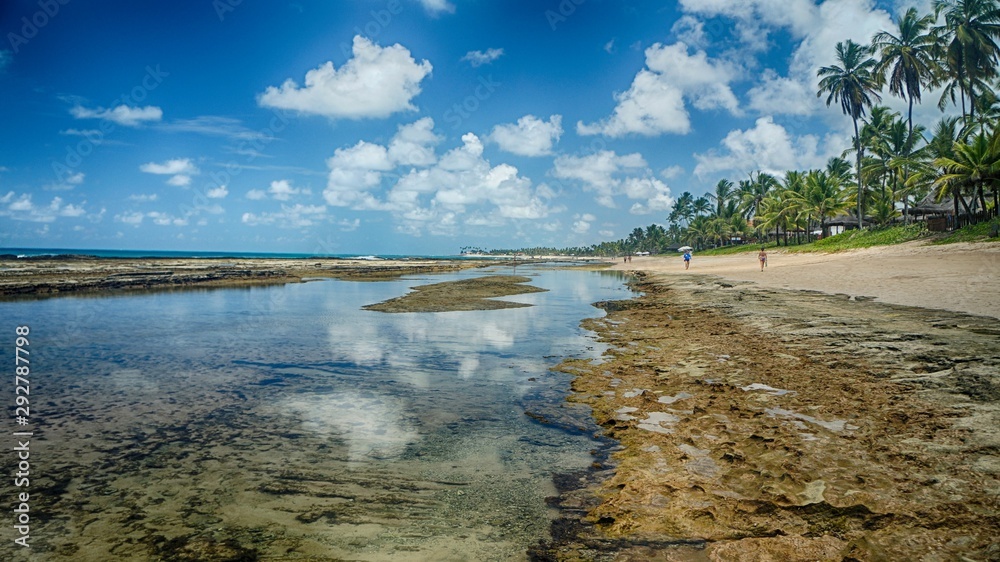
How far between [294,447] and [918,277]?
2853cm

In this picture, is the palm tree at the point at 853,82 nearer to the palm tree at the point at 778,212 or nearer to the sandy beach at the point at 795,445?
the palm tree at the point at 778,212

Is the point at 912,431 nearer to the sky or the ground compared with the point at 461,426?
nearer to the sky

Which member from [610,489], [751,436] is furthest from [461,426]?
[751,436]

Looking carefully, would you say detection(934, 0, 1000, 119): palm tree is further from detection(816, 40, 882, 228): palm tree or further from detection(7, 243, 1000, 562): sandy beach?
detection(7, 243, 1000, 562): sandy beach

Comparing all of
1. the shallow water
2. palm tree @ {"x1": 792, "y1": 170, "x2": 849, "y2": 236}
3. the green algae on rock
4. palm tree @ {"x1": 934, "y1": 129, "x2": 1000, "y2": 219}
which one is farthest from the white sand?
palm tree @ {"x1": 792, "y1": 170, "x2": 849, "y2": 236}

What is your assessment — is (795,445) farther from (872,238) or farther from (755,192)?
(755,192)

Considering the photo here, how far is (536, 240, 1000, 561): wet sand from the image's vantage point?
4121 millimetres

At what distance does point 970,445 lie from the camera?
5.43 meters

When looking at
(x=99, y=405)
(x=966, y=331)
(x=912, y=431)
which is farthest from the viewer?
(x=966, y=331)

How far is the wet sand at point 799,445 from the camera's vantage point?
13.5 ft

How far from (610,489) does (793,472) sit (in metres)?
2.01

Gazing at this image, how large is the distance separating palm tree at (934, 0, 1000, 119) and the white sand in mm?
20780

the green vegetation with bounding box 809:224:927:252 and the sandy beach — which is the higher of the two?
the green vegetation with bounding box 809:224:927:252

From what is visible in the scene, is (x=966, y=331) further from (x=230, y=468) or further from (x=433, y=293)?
(x=433, y=293)
